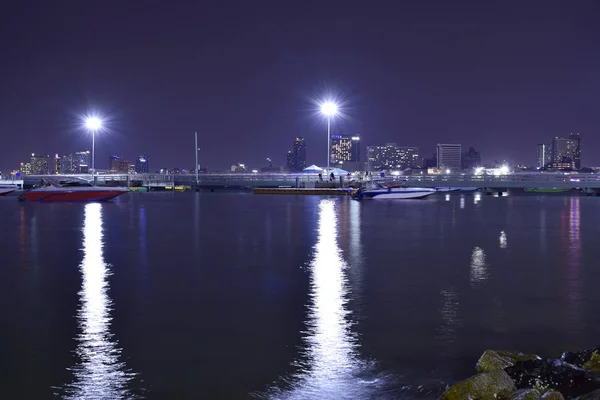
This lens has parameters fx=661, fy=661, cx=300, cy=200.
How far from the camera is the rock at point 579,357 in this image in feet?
29.3

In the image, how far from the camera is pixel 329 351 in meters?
9.98

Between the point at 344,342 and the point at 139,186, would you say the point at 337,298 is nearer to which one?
the point at 344,342

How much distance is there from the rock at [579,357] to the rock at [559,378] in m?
0.79

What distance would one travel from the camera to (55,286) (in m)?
15.7

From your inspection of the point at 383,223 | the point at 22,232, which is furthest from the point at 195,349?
the point at 383,223

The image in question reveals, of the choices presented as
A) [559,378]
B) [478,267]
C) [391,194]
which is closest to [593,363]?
[559,378]

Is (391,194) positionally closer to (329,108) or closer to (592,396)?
(329,108)

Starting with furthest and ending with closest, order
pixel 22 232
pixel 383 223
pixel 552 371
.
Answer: pixel 383 223 < pixel 22 232 < pixel 552 371

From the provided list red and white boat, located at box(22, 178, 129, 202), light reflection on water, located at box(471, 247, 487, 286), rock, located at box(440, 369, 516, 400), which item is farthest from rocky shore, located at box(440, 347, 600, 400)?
red and white boat, located at box(22, 178, 129, 202)

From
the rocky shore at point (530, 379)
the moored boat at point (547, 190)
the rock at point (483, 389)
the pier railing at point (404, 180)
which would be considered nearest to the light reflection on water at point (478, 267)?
the rocky shore at point (530, 379)

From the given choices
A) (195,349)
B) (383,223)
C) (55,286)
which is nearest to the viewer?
(195,349)

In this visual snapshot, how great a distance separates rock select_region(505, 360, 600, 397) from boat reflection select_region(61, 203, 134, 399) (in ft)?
15.9

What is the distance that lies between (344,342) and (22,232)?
24.1 metres

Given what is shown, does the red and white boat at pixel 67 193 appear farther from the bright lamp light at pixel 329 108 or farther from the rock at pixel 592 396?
the rock at pixel 592 396
